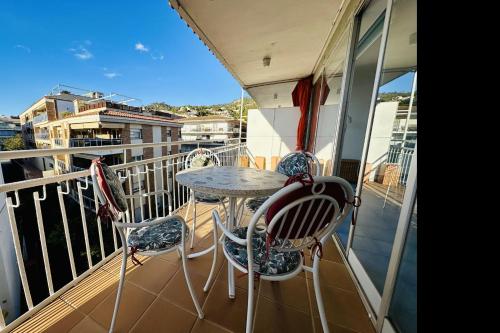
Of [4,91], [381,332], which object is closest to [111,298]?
[381,332]

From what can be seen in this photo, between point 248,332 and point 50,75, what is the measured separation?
28.2m

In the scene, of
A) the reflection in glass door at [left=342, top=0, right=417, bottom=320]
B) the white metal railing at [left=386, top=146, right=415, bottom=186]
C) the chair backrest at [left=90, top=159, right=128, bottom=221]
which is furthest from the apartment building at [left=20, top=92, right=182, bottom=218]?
the white metal railing at [left=386, top=146, right=415, bottom=186]

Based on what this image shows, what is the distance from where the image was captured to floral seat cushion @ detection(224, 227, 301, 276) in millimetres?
943

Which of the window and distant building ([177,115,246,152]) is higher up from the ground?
distant building ([177,115,246,152])

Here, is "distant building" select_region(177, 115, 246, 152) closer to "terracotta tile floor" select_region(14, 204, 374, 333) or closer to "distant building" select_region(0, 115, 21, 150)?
"terracotta tile floor" select_region(14, 204, 374, 333)

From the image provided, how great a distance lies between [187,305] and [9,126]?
1343 inches

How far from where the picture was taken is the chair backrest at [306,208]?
0.74 metres

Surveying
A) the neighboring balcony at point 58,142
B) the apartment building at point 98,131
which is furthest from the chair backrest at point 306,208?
the neighboring balcony at point 58,142

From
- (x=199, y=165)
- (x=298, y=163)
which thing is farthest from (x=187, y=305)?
(x=298, y=163)

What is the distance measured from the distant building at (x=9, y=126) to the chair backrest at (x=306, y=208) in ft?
98.5

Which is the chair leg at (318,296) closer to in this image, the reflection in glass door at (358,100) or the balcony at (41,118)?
the reflection in glass door at (358,100)

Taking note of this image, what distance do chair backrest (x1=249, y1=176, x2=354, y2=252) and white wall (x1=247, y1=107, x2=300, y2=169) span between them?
400 cm

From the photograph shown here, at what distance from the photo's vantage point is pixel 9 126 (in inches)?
827

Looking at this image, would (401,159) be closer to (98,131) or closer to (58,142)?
(98,131)
